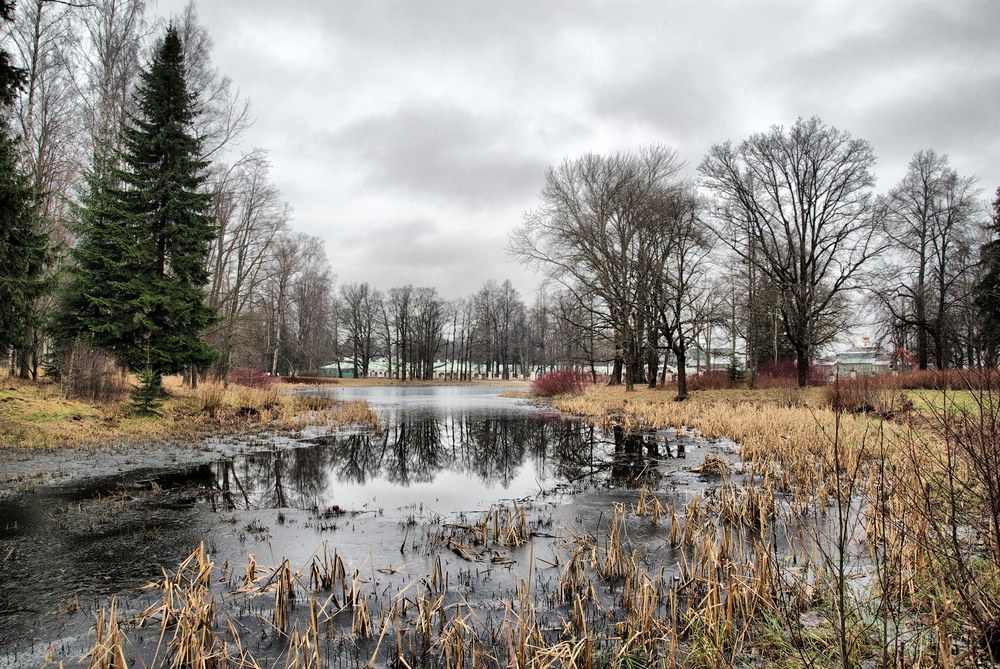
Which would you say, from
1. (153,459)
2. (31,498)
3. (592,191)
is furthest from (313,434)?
(592,191)

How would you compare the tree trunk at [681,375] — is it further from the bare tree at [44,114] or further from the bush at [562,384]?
the bare tree at [44,114]

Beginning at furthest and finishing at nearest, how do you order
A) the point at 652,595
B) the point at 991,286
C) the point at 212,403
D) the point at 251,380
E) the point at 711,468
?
1. the point at 251,380
2. the point at 991,286
3. the point at 212,403
4. the point at 711,468
5. the point at 652,595

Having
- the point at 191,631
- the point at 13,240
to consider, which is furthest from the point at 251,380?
the point at 191,631

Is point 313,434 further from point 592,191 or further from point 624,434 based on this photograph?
point 592,191

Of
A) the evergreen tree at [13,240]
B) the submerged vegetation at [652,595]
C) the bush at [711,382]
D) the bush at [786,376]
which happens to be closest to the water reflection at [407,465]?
the submerged vegetation at [652,595]

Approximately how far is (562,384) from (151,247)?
22.5 m

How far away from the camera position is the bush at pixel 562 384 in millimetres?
31312

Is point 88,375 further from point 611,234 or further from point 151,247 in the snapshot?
point 611,234

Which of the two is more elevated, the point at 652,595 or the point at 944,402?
the point at 944,402

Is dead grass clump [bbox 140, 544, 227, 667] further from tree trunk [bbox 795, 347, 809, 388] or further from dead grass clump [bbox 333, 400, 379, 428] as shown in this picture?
tree trunk [bbox 795, 347, 809, 388]

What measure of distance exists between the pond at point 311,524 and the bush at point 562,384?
16963 millimetres

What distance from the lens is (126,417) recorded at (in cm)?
1448

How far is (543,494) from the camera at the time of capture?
9.00 meters

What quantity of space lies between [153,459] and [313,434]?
17.8 feet
